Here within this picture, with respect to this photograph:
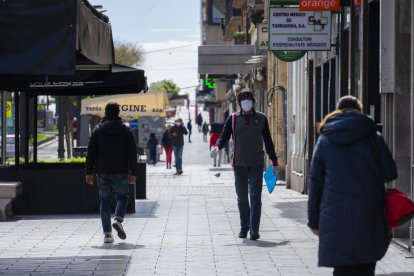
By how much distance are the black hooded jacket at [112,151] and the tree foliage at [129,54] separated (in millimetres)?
68262

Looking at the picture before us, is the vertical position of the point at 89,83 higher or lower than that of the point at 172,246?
higher

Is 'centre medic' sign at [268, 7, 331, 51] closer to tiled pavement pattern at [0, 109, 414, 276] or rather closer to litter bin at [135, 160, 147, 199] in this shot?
tiled pavement pattern at [0, 109, 414, 276]

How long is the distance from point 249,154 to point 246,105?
577 millimetres

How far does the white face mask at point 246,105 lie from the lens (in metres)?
13.7

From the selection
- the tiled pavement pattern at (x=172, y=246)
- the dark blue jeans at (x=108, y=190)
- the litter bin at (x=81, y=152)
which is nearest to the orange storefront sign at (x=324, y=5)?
the tiled pavement pattern at (x=172, y=246)

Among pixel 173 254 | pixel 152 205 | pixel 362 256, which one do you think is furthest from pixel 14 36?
pixel 152 205

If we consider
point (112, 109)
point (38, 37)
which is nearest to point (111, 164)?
point (112, 109)

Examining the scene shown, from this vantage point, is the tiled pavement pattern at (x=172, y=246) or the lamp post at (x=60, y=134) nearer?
the tiled pavement pattern at (x=172, y=246)

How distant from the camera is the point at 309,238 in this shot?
13961mm

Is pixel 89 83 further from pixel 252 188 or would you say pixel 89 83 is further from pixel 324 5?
pixel 252 188

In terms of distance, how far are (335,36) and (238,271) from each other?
31.5ft

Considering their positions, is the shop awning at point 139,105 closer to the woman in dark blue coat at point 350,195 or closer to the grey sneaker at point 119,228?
the grey sneaker at point 119,228

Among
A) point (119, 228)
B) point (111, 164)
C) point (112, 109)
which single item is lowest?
point (119, 228)

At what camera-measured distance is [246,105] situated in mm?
13734
